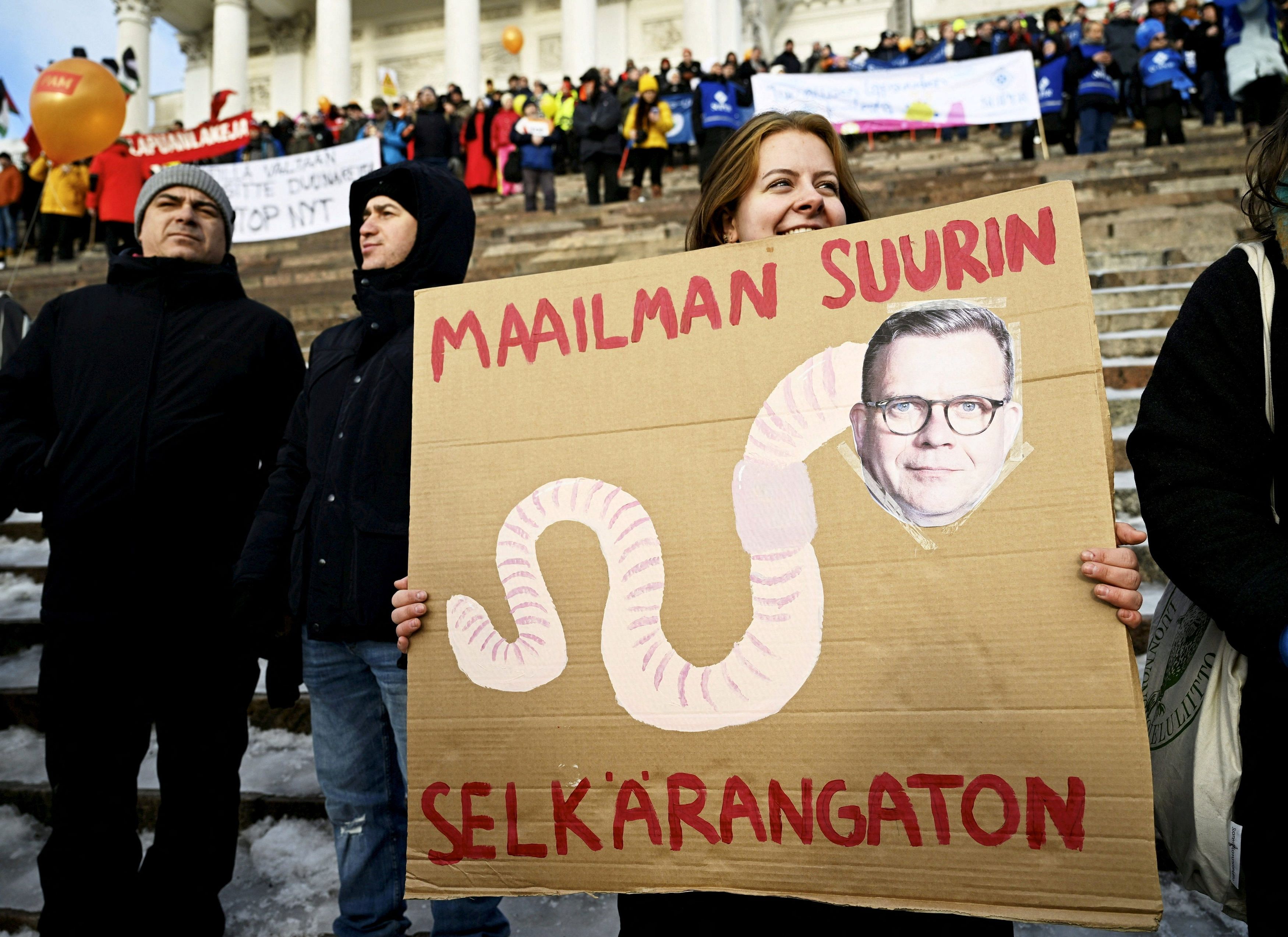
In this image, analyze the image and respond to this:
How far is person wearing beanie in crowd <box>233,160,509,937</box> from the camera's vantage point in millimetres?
1885

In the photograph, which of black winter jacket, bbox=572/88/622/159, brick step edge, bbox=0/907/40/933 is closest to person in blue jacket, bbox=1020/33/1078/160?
black winter jacket, bbox=572/88/622/159

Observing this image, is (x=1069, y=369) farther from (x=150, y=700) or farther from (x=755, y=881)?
(x=150, y=700)

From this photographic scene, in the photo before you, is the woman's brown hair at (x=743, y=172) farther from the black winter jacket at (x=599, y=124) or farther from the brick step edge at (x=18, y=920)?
the black winter jacket at (x=599, y=124)

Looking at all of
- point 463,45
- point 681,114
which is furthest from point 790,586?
point 463,45

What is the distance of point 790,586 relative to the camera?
4.09 feet

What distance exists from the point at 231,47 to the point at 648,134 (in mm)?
23062

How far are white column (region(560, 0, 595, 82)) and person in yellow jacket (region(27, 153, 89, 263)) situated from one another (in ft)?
51.4

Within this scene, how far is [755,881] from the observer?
123 centimetres

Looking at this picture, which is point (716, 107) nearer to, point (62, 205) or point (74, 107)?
point (74, 107)

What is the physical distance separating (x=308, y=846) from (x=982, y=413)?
234cm

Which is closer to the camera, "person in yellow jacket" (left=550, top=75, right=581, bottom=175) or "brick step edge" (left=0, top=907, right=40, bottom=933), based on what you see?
"brick step edge" (left=0, top=907, right=40, bottom=933)

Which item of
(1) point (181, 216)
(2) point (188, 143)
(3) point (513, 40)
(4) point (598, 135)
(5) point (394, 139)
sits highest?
(3) point (513, 40)

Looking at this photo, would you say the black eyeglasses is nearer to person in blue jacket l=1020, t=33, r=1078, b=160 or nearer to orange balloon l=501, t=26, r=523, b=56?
person in blue jacket l=1020, t=33, r=1078, b=160

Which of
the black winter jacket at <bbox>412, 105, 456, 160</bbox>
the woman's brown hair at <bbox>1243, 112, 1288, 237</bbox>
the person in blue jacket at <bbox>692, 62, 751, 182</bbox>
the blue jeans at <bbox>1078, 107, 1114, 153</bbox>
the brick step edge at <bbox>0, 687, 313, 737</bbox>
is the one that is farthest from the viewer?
the black winter jacket at <bbox>412, 105, 456, 160</bbox>
